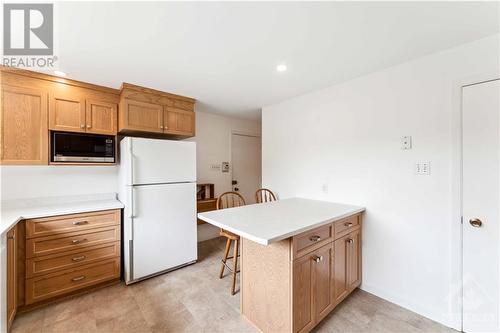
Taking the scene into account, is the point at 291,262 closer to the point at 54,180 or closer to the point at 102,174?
the point at 102,174

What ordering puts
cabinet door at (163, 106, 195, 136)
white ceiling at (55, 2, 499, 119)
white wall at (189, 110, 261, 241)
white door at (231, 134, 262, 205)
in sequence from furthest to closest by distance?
white door at (231, 134, 262, 205), white wall at (189, 110, 261, 241), cabinet door at (163, 106, 195, 136), white ceiling at (55, 2, 499, 119)

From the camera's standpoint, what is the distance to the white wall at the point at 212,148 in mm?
3551

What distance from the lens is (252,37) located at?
153 cm

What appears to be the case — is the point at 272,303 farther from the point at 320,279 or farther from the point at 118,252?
the point at 118,252

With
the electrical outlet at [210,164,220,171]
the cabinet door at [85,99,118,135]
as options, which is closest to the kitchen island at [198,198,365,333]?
the cabinet door at [85,99,118,135]

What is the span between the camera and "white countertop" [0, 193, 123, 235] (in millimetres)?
1844

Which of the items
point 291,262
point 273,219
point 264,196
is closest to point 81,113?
point 273,219

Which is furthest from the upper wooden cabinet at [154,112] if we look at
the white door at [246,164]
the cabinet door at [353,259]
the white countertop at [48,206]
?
the cabinet door at [353,259]

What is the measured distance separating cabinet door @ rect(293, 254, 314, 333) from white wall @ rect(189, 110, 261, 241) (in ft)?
7.89

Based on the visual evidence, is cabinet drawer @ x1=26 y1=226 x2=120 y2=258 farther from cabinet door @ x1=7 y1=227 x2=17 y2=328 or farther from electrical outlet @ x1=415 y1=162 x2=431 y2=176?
electrical outlet @ x1=415 y1=162 x2=431 y2=176

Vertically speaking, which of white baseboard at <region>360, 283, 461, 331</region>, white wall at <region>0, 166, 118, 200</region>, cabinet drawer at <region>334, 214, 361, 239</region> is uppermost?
white wall at <region>0, 166, 118, 200</region>

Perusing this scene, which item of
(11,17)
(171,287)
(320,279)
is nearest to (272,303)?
(320,279)

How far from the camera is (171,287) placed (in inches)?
88.7

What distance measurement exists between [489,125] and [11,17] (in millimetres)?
3340
